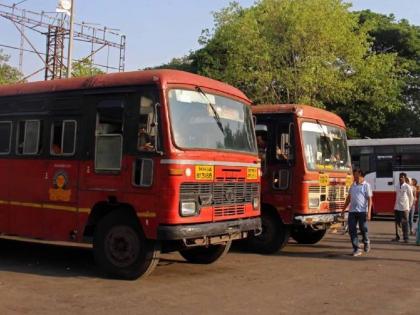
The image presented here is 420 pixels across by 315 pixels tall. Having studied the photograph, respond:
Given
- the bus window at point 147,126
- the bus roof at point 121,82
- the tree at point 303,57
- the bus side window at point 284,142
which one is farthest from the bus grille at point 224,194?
the tree at point 303,57

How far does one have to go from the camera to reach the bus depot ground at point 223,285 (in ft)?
23.8

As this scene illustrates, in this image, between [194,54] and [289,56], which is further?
[194,54]

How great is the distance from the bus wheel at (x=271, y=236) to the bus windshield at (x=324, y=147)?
1340mm

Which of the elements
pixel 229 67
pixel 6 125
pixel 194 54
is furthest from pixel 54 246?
pixel 194 54

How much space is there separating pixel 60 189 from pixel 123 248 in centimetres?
155

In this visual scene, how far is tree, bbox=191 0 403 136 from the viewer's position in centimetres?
2553

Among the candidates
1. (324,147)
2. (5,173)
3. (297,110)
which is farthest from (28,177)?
(324,147)

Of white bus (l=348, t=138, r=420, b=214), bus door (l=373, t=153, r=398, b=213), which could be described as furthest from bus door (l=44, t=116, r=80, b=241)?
bus door (l=373, t=153, r=398, b=213)

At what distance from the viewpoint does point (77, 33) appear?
115ft

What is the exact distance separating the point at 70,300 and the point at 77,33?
2966 cm

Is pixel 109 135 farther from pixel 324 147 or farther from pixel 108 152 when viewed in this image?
pixel 324 147

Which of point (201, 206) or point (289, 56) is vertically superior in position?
point (289, 56)

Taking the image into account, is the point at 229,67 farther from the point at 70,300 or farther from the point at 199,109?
the point at 70,300

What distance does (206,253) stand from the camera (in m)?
10.6
